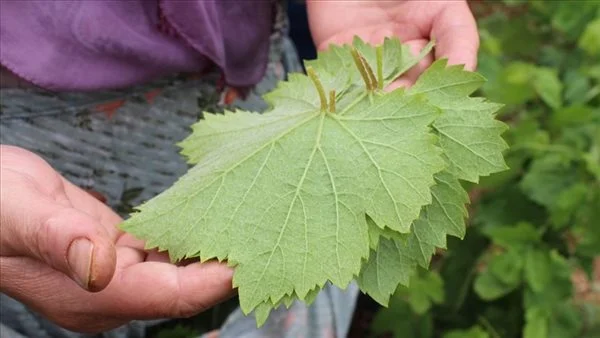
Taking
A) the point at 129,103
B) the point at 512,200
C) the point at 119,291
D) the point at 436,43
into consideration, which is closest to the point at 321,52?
the point at 436,43

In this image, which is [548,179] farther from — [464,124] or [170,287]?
[170,287]

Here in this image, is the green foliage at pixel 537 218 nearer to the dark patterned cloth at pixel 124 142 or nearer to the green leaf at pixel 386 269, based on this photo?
the dark patterned cloth at pixel 124 142

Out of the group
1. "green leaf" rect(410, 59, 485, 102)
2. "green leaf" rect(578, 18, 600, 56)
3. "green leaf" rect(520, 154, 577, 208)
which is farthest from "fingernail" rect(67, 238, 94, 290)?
"green leaf" rect(578, 18, 600, 56)

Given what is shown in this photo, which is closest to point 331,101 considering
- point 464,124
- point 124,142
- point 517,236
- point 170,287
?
point 464,124

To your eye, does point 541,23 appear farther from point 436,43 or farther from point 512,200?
point 436,43

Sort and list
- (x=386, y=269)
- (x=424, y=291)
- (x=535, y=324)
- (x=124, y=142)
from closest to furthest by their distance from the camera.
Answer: (x=386, y=269) → (x=124, y=142) → (x=535, y=324) → (x=424, y=291)

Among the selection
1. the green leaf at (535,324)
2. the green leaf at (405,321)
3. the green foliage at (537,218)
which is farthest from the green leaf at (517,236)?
the green leaf at (405,321)

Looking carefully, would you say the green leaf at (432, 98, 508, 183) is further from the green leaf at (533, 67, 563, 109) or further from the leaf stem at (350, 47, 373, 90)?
the green leaf at (533, 67, 563, 109)
